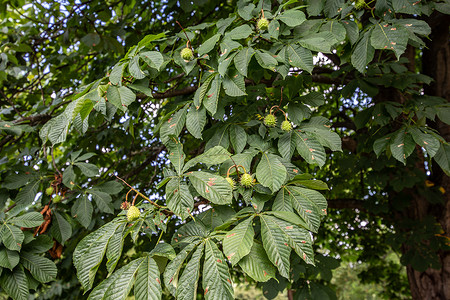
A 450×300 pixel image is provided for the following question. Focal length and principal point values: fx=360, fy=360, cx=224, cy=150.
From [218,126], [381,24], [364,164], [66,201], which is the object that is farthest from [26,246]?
[364,164]

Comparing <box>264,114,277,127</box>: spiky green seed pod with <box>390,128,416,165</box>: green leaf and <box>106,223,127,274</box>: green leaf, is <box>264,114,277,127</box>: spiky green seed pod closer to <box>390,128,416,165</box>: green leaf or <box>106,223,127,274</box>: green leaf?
<box>390,128,416,165</box>: green leaf

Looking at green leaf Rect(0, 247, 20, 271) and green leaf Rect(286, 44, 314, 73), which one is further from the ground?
green leaf Rect(286, 44, 314, 73)

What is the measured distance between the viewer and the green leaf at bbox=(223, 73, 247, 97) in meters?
1.47

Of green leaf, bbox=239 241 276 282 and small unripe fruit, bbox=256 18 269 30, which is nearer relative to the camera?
green leaf, bbox=239 241 276 282

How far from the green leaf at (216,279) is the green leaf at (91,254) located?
1.22 ft

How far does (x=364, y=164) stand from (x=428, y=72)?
127cm

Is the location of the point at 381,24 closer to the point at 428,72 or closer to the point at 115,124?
the point at 428,72

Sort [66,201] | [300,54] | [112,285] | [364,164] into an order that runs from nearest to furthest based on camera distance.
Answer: [112,285], [300,54], [66,201], [364,164]

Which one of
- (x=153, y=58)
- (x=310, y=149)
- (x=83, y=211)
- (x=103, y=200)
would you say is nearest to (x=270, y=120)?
(x=310, y=149)

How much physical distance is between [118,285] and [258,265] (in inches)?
17.0

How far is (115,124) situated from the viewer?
335cm

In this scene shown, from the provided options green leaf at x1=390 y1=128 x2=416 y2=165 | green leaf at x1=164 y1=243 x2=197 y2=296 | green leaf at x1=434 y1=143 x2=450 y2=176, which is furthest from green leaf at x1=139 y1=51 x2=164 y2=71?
green leaf at x1=434 y1=143 x2=450 y2=176

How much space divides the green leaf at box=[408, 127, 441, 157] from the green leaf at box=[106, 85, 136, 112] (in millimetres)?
1364

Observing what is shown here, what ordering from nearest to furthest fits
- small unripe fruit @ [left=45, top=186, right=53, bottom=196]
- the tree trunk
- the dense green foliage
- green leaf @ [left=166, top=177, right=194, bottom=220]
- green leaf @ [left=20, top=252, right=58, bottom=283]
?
the dense green foliage
green leaf @ [left=166, top=177, right=194, bottom=220]
green leaf @ [left=20, top=252, right=58, bottom=283]
small unripe fruit @ [left=45, top=186, right=53, bottom=196]
the tree trunk
